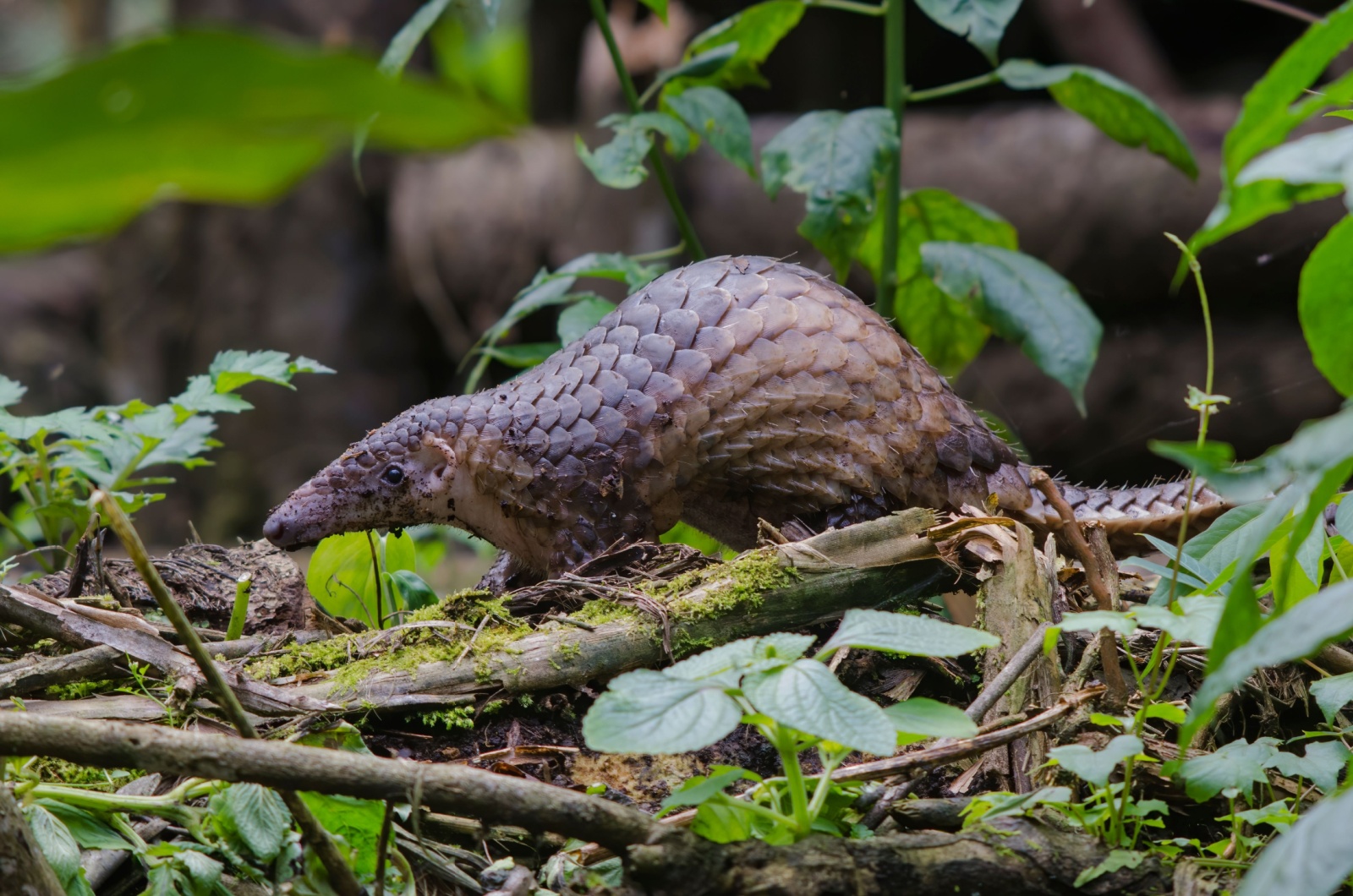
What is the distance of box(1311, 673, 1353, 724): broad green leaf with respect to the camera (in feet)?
5.42

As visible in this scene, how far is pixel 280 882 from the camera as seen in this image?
1467mm

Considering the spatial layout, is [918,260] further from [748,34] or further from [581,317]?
[581,317]

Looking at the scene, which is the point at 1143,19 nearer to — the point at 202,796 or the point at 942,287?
the point at 942,287

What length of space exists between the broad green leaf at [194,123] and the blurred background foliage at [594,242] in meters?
4.50

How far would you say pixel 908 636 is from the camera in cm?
136

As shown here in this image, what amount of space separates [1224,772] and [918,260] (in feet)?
7.45

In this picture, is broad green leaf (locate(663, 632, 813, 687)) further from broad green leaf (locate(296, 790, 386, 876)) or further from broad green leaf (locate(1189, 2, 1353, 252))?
broad green leaf (locate(1189, 2, 1353, 252))

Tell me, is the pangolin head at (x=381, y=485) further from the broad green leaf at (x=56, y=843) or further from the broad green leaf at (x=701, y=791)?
the broad green leaf at (x=701, y=791)

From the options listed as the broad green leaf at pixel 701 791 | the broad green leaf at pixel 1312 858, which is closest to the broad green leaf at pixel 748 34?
the broad green leaf at pixel 701 791

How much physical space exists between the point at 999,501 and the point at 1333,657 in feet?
2.98

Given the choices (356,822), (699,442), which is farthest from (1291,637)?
(699,442)

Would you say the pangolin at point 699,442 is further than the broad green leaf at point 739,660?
Yes

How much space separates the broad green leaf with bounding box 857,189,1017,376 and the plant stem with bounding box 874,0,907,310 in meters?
0.05

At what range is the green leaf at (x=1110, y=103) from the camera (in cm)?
315
